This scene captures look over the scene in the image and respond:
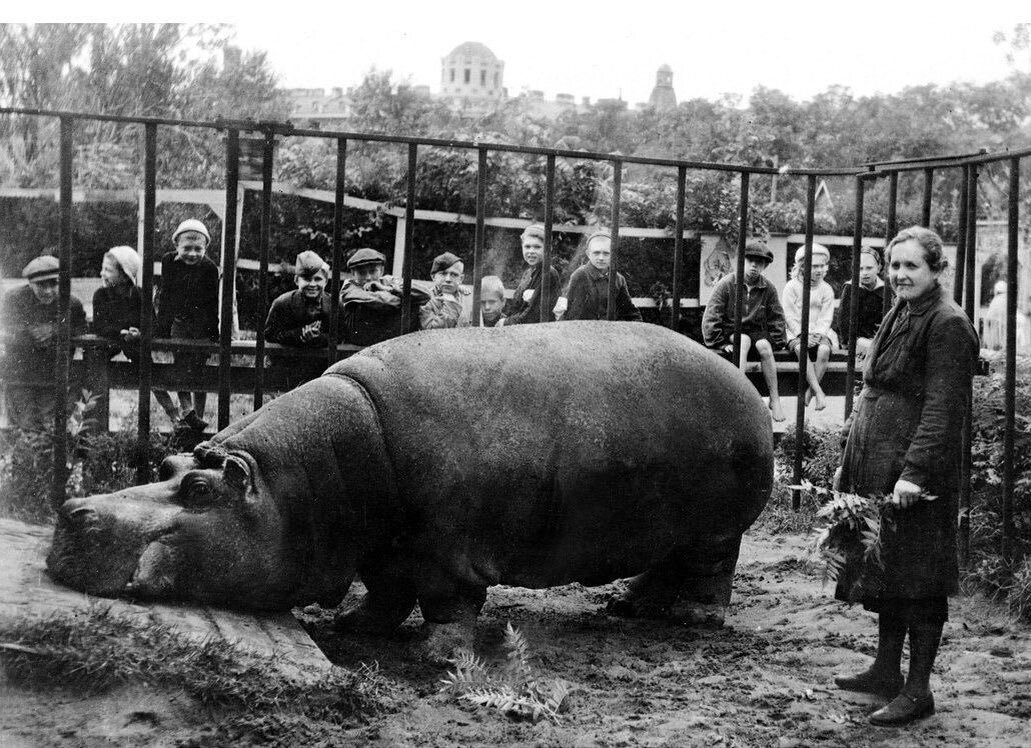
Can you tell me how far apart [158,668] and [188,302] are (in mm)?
2810

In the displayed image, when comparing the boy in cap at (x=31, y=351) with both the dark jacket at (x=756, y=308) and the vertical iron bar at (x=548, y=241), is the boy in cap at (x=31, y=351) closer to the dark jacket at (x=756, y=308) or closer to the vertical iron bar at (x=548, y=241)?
the vertical iron bar at (x=548, y=241)

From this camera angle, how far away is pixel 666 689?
4.39 m

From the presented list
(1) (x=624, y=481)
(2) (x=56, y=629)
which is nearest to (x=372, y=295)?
(1) (x=624, y=481)

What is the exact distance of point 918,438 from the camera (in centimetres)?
396

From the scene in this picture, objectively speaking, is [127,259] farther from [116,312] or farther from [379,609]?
[379,609]

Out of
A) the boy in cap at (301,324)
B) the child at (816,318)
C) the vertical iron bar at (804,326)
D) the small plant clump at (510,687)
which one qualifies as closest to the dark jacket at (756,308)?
the child at (816,318)

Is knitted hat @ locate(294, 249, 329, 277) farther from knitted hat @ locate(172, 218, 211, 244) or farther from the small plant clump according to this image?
the small plant clump

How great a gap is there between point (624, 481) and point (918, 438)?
1.37 metres

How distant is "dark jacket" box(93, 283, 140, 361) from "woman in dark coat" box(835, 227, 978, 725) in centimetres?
381

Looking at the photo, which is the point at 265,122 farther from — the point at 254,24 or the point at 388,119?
the point at 388,119

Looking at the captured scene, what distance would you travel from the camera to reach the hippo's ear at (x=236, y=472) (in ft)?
13.7

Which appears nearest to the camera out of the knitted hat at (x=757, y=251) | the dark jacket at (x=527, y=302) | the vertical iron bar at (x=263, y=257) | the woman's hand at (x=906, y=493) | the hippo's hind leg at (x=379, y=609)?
the woman's hand at (x=906, y=493)

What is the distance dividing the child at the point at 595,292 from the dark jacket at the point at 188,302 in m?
2.11

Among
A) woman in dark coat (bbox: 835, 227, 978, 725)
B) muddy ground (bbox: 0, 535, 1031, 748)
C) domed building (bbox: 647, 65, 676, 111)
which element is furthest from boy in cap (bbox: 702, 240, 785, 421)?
woman in dark coat (bbox: 835, 227, 978, 725)
